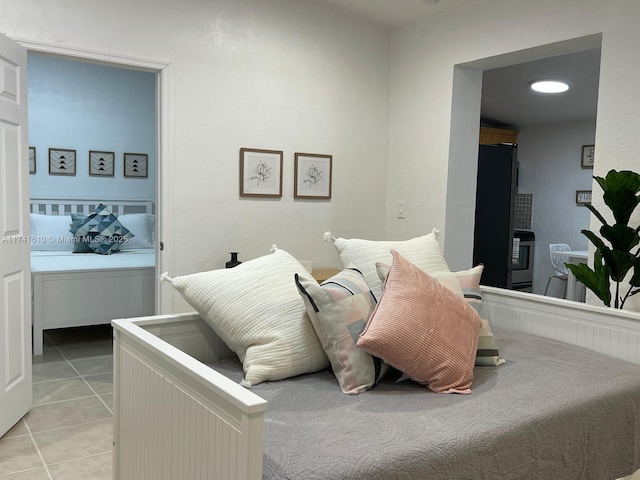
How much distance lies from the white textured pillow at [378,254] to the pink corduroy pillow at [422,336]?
0.28 m

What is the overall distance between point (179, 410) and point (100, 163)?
16.6 feet

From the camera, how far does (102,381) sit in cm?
363

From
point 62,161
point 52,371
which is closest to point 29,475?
point 52,371

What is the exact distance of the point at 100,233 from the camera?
5180 mm

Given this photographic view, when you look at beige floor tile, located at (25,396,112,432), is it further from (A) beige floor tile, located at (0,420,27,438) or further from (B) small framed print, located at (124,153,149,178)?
(B) small framed print, located at (124,153,149,178)

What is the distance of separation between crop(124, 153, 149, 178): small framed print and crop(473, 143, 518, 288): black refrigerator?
3623 millimetres

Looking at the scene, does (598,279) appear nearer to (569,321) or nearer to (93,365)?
(569,321)

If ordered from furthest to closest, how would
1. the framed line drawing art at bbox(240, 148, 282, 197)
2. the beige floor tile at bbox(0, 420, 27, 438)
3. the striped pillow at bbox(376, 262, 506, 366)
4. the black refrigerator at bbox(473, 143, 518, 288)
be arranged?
the black refrigerator at bbox(473, 143, 518, 288) → the framed line drawing art at bbox(240, 148, 282, 197) → the beige floor tile at bbox(0, 420, 27, 438) → the striped pillow at bbox(376, 262, 506, 366)

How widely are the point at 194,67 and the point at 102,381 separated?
82.1 inches

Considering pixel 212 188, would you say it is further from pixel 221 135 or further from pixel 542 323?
pixel 542 323

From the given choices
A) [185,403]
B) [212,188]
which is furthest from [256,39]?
[185,403]

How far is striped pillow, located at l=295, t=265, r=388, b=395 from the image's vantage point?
1.79m

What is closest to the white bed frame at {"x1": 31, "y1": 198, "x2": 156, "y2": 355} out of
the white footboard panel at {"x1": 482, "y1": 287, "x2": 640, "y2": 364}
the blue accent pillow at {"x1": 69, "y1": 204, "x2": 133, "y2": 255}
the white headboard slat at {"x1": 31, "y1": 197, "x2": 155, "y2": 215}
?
the blue accent pillow at {"x1": 69, "y1": 204, "x2": 133, "y2": 255}

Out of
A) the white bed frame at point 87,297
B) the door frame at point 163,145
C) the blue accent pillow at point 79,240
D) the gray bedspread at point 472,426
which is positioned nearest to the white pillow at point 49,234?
the blue accent pillow at point 79,240
